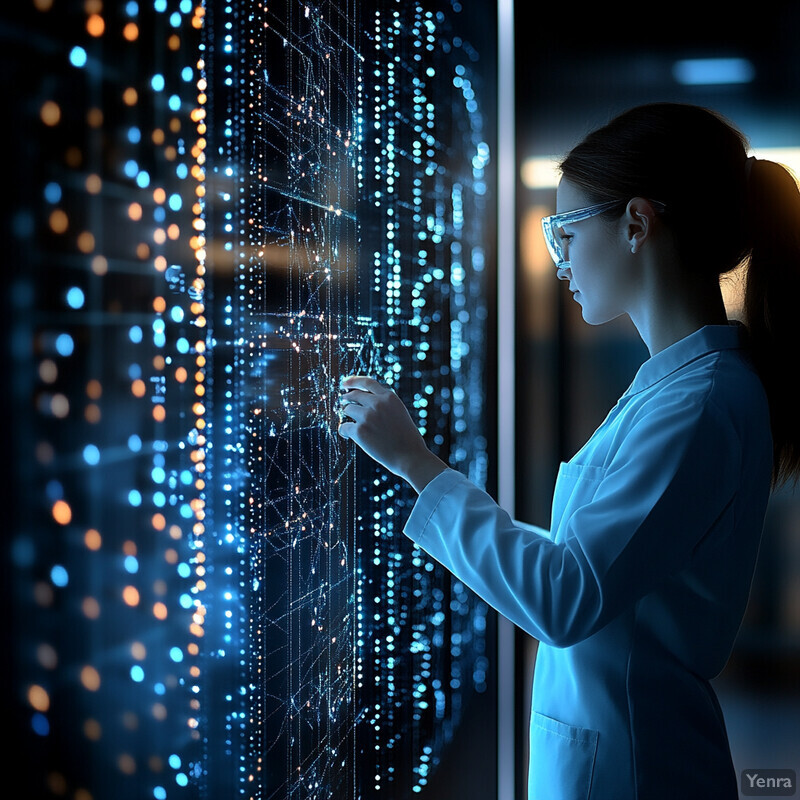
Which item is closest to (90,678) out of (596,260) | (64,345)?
(64,345)

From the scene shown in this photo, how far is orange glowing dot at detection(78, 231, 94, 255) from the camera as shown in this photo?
455mm

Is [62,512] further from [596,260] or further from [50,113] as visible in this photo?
[596,260]

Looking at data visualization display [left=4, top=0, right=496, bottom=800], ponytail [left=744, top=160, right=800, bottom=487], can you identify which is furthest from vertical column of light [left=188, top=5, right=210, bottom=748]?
ponytail [left=744, top=160, right=800, bottom=487]

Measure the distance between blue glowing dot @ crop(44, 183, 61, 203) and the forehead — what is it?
0.59 m

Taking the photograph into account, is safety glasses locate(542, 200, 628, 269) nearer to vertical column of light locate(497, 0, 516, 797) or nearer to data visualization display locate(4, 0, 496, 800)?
data visualization display locate(4, 0, 496, 800)

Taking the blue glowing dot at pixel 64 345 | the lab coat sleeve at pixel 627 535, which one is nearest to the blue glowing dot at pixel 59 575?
the blue glowing dot at pixel 64 345

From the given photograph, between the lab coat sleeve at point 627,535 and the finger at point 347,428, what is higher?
the finger at point 347,428

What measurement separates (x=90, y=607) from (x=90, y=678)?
48 mm

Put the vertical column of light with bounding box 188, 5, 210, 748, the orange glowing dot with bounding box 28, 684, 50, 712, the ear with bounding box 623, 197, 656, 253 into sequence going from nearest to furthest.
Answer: the orange glowing dot with bounding box 28, 684, 50, 712 < the vertical column of light with bounding box 188, 5, 210, 748 < the ear with bounding box 623, 197, 656, 253

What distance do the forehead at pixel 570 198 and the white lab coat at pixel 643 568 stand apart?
0.20 m

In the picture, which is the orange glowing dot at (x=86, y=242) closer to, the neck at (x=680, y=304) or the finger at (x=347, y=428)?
the finger at (x=347, y=428)

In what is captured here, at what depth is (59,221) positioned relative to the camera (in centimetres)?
44

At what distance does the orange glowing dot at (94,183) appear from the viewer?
462 millimetres

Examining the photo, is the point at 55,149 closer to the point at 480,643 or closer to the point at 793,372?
the point at 793,372
